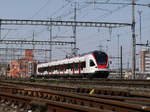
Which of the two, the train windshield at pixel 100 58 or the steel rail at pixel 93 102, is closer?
the steel rail at pixel 93 102

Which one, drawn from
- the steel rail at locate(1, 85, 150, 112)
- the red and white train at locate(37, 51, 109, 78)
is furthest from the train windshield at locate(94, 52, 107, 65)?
the steel rail at locate(1, 85, 150, 112)

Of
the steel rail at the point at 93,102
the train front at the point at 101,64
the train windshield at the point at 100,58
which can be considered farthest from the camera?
the train windshield at the point at 100,58

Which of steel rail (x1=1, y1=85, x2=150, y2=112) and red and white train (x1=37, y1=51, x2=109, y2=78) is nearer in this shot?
steel rail (x1=1, y1=85, x2=150, y2=112)

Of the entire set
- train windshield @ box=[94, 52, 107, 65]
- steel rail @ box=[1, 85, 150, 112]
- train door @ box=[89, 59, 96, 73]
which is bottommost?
steel rail @ box=[1, 85, 150, 112]

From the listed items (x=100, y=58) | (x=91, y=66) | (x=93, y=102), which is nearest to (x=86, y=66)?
(x=91, y=66)

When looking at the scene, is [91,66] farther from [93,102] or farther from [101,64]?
[93,102]

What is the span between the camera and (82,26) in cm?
4384

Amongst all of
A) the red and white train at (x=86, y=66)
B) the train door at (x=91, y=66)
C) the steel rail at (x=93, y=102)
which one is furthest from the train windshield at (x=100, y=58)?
the steel rail at (x=93, y=102)

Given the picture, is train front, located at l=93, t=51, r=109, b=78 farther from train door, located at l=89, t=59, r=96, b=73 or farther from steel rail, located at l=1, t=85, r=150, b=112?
steel rail, located at l=1, t=85, r=150, b=112

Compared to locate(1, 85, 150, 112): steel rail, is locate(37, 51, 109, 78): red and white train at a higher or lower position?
higher

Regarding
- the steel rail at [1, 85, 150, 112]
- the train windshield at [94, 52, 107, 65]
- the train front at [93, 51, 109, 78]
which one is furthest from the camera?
the train windshield at [94, 52, 107, 65]

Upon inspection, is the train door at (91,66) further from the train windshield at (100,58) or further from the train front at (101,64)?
the train windshield at (100,58)

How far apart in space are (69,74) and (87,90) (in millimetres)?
26104

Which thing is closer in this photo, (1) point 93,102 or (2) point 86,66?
(1) point 93,102
